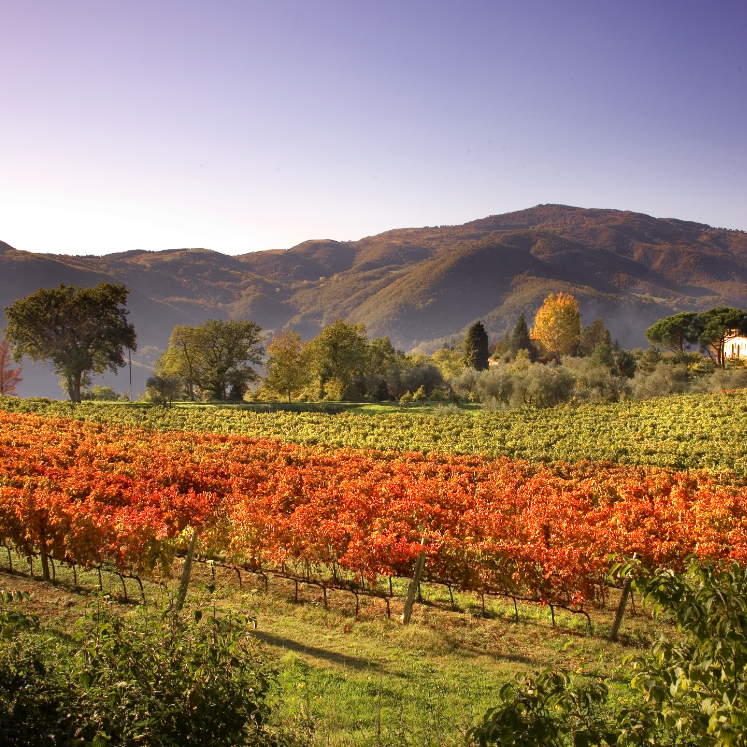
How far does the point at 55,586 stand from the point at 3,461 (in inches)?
410

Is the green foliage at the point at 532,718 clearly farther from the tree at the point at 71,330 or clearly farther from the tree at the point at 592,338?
the tree at the point at 592,338

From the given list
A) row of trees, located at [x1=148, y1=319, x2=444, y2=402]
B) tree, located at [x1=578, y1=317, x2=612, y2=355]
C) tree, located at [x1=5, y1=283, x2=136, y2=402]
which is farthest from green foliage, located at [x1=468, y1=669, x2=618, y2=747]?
tree, located at [x1=578, y1=317, x2=612, y2=355]

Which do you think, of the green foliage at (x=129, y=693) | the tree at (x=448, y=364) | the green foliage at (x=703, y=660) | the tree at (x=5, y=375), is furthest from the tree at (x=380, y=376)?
the green foliage at (x=703, y=660)

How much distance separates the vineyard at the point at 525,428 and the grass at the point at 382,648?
20.6m

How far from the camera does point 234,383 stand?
223 feet

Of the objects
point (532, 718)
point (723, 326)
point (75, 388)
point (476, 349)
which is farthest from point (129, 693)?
point (723, 326)

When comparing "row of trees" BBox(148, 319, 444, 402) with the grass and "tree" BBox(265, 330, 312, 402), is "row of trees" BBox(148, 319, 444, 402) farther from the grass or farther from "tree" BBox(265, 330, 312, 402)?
the grass

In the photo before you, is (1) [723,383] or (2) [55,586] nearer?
(2) [55,586]

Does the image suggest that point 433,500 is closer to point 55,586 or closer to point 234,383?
point 55,586

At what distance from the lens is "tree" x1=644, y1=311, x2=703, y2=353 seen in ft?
270

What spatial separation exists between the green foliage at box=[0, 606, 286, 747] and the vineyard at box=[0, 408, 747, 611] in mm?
8656

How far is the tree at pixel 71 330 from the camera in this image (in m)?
56.8

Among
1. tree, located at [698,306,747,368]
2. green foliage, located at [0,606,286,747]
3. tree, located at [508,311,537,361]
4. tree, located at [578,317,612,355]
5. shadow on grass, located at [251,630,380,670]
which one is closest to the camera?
green foliage, located at [0,606,286,747]

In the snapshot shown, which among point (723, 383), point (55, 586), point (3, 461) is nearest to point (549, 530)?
point (55, 586)
